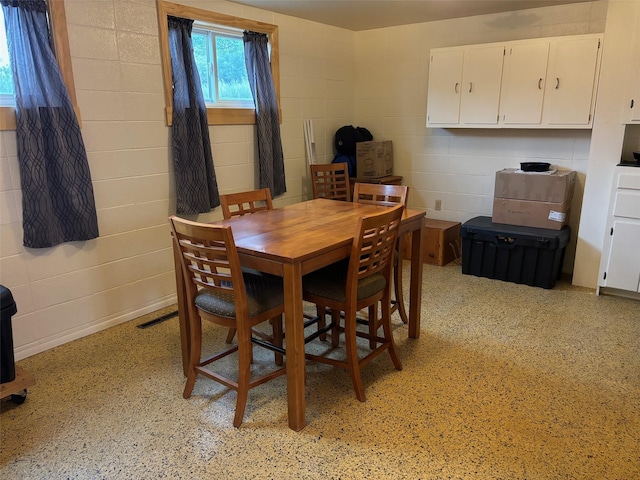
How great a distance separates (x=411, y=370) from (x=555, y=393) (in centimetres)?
75

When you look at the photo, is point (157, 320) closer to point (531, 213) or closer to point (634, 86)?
point (531, 213)

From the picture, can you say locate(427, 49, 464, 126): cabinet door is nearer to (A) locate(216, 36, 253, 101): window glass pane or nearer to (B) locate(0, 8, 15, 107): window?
(A) locate(216, 36, 253, 101): window glass pane

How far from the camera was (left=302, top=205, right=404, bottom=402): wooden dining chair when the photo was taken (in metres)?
2.24

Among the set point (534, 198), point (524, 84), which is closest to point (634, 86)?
point (524, 84)

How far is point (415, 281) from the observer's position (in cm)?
299

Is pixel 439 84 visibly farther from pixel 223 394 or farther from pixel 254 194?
pixel 223 394

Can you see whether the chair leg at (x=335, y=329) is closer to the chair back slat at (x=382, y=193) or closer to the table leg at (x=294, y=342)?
the table leg at (x=294, y=342)

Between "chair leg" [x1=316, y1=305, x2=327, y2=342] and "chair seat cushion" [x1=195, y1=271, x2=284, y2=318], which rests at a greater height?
"chair seat cushion" [x1=195, y1=271, x2=284, y2=318]

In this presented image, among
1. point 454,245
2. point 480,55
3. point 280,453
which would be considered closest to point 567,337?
point 454,245

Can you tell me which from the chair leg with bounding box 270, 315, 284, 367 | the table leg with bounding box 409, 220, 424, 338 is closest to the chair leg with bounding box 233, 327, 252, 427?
the chair leg with bounding box 270, 315, 284, 367

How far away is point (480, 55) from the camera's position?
414 centimetres

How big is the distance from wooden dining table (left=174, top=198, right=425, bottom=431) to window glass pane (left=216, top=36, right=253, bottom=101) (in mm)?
1547

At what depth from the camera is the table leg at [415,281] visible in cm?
294

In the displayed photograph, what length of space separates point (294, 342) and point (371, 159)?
3051 mm
